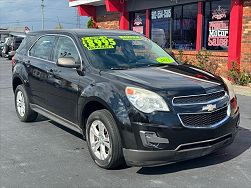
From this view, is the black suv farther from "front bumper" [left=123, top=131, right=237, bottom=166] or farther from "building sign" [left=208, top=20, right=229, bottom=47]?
"building sign" [left=208, top=20, right=229, bottom=47]

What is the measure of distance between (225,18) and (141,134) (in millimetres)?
9584

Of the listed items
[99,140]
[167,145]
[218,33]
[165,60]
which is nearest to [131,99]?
[167,145]

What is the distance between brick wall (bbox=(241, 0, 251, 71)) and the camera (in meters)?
11.8

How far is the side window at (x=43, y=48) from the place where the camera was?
6011mm

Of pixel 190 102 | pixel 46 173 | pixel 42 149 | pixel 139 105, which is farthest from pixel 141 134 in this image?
pixel 42 149

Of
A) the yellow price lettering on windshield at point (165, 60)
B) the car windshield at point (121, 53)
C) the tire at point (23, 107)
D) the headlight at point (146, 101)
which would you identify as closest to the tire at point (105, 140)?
the headlight at point (146, 101)

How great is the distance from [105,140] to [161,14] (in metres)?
12.1

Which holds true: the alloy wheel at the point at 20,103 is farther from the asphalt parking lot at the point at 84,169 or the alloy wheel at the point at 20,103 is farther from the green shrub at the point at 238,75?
the green shrub at the point at 238,75

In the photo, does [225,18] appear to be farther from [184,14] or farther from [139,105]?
[139,105]

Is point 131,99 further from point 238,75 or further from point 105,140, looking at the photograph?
point 238,75

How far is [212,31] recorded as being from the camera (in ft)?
43.0

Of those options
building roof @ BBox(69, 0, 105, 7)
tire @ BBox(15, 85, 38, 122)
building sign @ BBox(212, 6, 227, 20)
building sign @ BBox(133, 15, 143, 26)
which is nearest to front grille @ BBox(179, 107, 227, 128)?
tire @ BBox(15, 85, 38, 122)

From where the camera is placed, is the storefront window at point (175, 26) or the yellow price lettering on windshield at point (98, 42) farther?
the storefront window at point (175, 26)

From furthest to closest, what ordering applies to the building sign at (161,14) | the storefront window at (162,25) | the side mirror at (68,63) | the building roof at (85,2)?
the building roof at (85,2), the storefront window at (162,25), the building sign at (161,14), the side mirror at (68,63)
